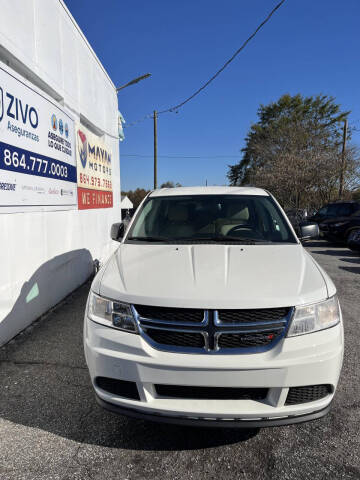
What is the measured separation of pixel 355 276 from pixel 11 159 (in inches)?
262

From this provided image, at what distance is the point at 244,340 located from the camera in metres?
1.79

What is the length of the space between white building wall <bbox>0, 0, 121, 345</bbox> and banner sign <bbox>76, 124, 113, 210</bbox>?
0.28 meters

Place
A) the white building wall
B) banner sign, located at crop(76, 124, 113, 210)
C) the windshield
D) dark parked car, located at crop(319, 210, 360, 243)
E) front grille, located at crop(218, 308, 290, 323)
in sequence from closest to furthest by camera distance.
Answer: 1. front grille, located at crop(218, 308, 290, 323)
2. the windshield
3. the white building wall
4. banner sign, located at crop(76, 124, 113, 210)
5. dark parked car, located at crop(319, 210, 360, 243)

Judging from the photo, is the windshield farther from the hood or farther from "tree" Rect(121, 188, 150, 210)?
"tree" Rect(121, 188, 150, 210)

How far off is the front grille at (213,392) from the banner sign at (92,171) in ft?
15.7

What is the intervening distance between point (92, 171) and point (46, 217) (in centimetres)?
265

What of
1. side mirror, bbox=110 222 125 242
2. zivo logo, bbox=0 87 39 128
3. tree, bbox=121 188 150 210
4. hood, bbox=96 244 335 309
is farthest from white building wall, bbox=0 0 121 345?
tree, bbox=121 188 150 210

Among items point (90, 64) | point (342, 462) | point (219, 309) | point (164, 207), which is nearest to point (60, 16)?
point (90, 64)

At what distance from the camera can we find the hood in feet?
6.04

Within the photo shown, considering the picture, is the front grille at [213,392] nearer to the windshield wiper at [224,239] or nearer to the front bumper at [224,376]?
the front bumper at [224,376]

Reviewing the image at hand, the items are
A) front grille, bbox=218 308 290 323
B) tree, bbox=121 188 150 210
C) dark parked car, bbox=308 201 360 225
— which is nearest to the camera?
front grille, bbox=218 308 290 323

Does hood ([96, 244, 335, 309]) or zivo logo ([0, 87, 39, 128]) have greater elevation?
zivo logo ([0, 87, 39, 128])

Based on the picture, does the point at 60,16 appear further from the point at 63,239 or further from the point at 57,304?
the point at 57,304

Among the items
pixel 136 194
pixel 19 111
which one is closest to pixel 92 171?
pixel 19 111
